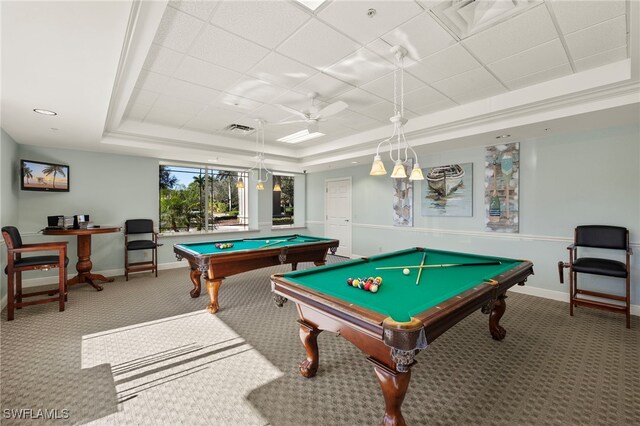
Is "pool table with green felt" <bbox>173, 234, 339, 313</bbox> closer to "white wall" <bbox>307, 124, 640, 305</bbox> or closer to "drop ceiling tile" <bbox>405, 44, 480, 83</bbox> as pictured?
"white wall" <bbox>307, 124, 640, 305</bbox>

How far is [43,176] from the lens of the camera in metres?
4.64

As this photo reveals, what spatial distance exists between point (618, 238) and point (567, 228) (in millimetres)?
586

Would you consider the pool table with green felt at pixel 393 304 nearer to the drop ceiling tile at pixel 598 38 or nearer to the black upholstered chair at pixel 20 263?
the drop ceiling tile at pixel 598 38

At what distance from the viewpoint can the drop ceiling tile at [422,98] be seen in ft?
11.6

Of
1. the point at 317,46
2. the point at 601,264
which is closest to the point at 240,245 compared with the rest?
the point at 317,46

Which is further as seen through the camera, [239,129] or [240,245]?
[239,129]

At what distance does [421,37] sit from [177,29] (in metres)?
2.03

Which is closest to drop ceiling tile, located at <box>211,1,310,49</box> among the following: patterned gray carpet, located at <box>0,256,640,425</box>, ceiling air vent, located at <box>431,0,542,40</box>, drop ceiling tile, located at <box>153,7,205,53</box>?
drop ceiling tile, located at <box>153,7,205,53</box>

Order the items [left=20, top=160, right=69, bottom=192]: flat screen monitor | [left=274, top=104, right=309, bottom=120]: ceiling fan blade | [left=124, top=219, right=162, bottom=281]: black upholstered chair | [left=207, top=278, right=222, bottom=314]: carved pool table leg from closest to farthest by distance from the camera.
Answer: [left=207, top=278, right=222, bottom=314]: carved pool table leg
[left=274, top=104, right=309, bottom=120]: ceiling fan blade
[left=20, top=160, right=69, bottom=192]: flat screen monitor
[left=124, top=219, right=162, bottom=281]: black upholstered chair

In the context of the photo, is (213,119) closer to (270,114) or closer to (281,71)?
(270,114)

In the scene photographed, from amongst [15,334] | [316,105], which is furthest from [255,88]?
[15,334]

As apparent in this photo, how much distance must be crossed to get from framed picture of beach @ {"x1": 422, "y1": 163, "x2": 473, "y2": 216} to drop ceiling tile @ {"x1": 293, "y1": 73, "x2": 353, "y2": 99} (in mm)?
2835

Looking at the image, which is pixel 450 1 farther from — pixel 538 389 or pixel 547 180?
pixel 547 180

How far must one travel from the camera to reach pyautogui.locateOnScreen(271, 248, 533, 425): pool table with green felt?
4.77ft
